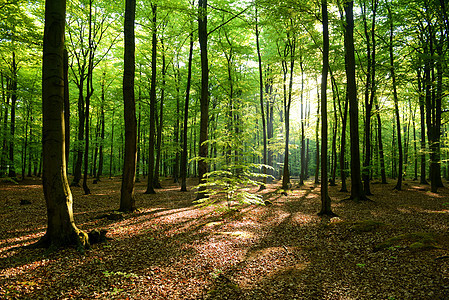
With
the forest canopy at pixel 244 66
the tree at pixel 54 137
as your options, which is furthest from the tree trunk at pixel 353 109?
the tree at pixel 54 137

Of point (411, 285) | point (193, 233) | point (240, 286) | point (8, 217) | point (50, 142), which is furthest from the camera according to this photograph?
point (8, 217)

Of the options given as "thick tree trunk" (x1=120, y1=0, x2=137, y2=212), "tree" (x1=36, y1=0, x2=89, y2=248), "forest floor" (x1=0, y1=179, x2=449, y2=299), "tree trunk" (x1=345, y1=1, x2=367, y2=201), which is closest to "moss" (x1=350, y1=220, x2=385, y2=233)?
"forest floor" (x1=0, y1=179, x2=449, y2=299)

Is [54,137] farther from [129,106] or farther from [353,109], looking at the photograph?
[353,109]

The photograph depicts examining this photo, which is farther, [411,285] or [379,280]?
[379,280]

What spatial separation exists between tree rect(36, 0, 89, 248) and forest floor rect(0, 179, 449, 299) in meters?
0.56

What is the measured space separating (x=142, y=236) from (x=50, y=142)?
353 centimetres

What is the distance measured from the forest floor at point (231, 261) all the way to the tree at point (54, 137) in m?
0.56

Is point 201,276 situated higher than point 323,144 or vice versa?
point 323,144

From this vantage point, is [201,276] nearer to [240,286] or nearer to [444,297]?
[240,286]

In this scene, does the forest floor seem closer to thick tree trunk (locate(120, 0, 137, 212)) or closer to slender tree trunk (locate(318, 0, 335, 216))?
slender tree trunk (locate(318, 0, 335, 216))

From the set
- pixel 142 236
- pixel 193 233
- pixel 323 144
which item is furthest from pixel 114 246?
pixel 323 144

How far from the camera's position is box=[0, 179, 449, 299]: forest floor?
149 inches

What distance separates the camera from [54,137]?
491 centimetres

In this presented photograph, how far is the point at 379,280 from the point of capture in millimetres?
A: 4160
